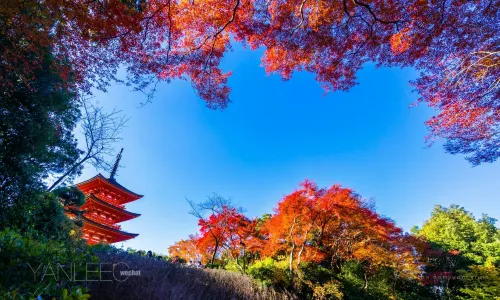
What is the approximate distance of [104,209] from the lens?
15.2m

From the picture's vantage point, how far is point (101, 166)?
8.96 meters

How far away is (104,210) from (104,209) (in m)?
0.16

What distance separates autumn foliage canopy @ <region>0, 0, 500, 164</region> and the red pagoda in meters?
11.0

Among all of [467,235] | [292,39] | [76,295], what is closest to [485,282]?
[467,235]

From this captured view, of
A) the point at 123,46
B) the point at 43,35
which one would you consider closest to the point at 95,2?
the point at 123,46

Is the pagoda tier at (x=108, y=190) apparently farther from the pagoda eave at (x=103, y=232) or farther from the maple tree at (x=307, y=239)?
the maple tree at (x=307, y=239)

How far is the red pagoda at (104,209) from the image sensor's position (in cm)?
1419

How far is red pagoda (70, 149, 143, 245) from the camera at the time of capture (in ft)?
46.5

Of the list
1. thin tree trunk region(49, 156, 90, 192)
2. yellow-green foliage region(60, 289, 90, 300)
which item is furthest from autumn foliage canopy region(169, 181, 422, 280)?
yellow-green foliage region(60, 289, 90, 300)

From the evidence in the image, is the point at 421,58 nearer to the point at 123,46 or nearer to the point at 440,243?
the point at 123,46

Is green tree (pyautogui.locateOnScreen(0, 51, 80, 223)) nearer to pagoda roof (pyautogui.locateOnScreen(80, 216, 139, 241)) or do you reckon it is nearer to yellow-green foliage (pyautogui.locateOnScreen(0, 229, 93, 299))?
yellow-green foliage (pyautogui.locateOnScreen(0, 229, 93, 299))

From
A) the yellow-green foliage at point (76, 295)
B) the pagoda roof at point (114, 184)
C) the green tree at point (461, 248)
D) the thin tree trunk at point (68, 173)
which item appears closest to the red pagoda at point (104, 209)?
the pagoda roof at point (114, 184)

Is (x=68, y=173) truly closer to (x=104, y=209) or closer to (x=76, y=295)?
(x=76, y=295)

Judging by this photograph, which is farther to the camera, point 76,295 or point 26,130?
point 26,130
